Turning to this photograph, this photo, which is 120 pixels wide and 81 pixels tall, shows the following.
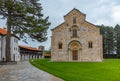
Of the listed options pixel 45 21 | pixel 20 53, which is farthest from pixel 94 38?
pixel 20 53

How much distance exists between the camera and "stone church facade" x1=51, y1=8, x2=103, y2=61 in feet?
164

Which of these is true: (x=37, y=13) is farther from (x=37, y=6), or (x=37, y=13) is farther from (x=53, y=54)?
(x=53, y=54)

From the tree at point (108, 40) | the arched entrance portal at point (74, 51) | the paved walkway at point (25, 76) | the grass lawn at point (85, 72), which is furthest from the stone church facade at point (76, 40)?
the tree at point (108, 40)

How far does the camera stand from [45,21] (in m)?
42.1

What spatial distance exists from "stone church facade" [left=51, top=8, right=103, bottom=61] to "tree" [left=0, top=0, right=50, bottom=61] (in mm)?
9732

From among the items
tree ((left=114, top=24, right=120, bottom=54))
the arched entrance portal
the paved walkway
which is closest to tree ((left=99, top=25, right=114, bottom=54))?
tree ((left=114, top=24, right=120, bottom=54))

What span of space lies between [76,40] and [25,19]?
14.8m

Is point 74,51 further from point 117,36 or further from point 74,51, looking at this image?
point 117,36

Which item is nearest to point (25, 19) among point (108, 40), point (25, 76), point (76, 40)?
point (76, 40)

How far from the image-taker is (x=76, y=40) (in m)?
50.9

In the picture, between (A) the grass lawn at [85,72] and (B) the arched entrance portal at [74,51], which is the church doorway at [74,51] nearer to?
(B) the arched entrance portal at [74,51]

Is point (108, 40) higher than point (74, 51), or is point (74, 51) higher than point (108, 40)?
point (108, 40)

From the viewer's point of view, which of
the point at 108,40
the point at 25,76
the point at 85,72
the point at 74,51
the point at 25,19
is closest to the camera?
the point at 25,76

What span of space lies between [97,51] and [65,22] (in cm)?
930
